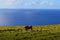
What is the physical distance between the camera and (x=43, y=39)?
24.8 m

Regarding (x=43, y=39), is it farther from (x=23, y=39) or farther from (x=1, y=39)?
(x=1, y=39)

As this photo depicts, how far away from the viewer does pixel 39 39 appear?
24.6 metres

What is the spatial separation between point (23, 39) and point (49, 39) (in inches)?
150

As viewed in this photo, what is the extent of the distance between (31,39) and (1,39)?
4328 mm

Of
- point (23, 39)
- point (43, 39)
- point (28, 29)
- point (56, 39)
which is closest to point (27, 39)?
point (23, 39)

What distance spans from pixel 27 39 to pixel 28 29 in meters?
13.5

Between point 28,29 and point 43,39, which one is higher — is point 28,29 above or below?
below

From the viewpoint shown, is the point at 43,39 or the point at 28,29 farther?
the point at 28,29

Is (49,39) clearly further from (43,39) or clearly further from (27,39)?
(27,39)

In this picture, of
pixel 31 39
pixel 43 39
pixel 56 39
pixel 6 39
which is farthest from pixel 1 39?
pixel 56 39

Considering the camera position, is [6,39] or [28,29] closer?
[6,39]

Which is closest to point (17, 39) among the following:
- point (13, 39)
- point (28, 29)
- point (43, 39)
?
point (13, 39)

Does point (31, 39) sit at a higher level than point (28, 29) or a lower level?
higher

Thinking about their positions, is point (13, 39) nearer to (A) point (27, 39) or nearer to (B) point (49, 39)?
(A) point (27, 39)
